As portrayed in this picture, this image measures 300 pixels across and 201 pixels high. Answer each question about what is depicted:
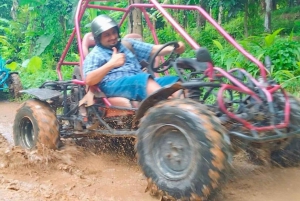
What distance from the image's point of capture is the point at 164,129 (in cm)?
300

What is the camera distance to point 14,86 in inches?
371

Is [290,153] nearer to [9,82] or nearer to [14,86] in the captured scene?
[14,86]

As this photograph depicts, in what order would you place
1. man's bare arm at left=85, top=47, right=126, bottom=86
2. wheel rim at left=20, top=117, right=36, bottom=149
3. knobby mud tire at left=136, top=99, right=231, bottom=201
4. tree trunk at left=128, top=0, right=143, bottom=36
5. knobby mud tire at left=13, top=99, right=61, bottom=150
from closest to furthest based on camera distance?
1. knobby mud tire at left=136, top=99, right=231, bottom=201
2. man's bare arm at left=85, top=47, right=126, bottom=86
3. knobby mud tire at left=13, top=99, right=61, bottom=150
4. wheel rim at left=20, top=117, right=36, bottom=149
5. tree trunk at left=128, top=0, right=143, bottom=36

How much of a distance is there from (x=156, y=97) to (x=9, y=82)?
7194mm

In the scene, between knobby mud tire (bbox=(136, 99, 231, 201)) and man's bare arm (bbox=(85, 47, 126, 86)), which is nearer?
knobby mud tire (bbox=(136, 99, 231, 201))

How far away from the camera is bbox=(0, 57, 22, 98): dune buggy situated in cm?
941

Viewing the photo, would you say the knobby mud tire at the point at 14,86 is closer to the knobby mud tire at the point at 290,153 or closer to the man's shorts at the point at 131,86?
the man's shorts at the point at 131,86

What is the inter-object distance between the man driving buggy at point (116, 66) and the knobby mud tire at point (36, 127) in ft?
2.42

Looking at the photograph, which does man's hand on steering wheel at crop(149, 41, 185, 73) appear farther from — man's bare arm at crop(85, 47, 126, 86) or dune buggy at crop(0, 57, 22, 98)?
dune buggy at crop(0, 57, 22, 98)

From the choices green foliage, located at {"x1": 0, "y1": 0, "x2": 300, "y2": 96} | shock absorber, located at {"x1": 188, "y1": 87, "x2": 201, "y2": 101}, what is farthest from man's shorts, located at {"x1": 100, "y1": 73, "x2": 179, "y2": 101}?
green foliage, located at {"x1": 0, "y1": 0, "x2": 300, "y2": 96}

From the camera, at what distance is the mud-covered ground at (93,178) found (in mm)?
3145

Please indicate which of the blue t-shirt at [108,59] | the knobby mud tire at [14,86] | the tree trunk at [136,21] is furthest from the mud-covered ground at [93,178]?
the knobby mud tire at [14,86]

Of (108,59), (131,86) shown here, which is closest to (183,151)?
(131,86)

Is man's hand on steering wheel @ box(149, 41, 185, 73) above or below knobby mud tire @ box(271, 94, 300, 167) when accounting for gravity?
above
